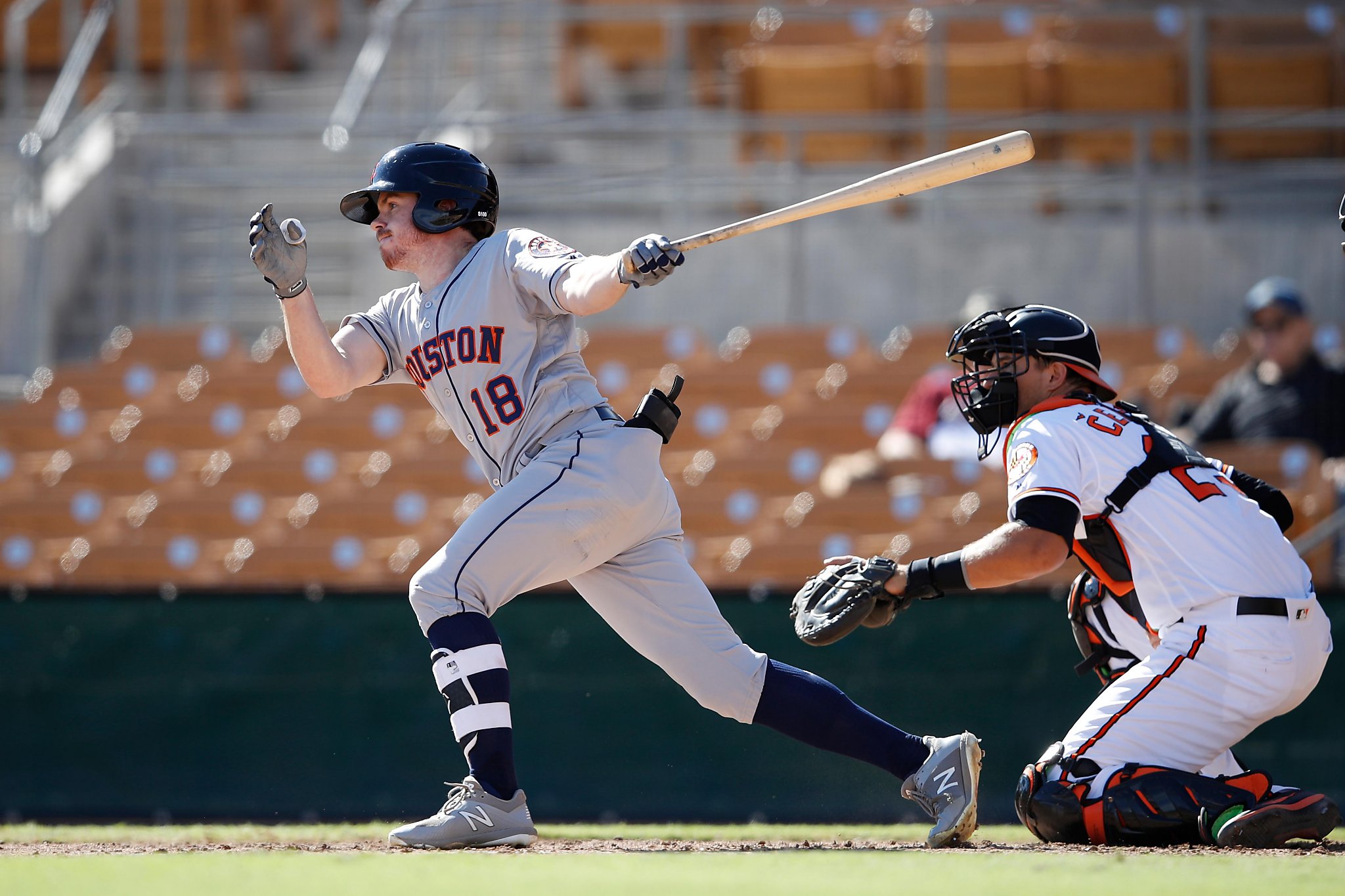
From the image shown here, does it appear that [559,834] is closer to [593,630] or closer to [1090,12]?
[593,630]

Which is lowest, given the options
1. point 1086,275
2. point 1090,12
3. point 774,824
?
point 774,824

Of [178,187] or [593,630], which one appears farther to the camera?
[178,187]

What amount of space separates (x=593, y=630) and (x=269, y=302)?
6.28m

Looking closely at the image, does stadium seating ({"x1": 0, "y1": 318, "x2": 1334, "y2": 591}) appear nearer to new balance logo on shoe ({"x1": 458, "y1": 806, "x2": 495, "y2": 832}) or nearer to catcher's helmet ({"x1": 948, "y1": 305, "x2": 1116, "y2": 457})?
catcher's helmet ({"x1": 948, "y1": 305, "x2": 1116, "y2": 457})

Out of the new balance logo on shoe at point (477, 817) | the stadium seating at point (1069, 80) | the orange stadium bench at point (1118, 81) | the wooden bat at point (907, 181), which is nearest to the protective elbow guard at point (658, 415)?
the wooden bat at point (907, 181)

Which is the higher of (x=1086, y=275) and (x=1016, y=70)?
(x=1016, y=70)

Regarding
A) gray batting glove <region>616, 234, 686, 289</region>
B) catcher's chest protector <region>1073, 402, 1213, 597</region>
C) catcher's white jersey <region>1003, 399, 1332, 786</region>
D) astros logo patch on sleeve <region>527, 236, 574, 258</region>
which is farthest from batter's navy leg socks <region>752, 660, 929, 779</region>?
astros logo patch on sleeve <region>527, 236, 574, 258</region>

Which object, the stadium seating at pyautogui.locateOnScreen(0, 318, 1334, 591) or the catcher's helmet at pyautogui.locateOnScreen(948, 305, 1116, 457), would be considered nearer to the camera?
the catcher's helmet at pyautogui.locateOnScreen(948, 305, 1116, 457)

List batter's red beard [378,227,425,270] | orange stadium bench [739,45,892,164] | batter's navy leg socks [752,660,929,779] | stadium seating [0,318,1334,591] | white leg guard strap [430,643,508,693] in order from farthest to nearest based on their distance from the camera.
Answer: orange stadium bench [739,45,892,164] → stadium seating [0,318,1334,591] → batter's red beard [378,227,425,270] → batter's navy leg socks [752,660,929,779] → white leg guard strap [430,643,508,693]

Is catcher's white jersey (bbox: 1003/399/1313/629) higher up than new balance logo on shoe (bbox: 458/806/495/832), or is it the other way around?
catcher's white jersey (bbox: 1003/399/1313/629)

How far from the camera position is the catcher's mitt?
12.1ft

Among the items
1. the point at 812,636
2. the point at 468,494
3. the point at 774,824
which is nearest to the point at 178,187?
the point at 468,494

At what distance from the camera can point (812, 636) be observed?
3.76 metres

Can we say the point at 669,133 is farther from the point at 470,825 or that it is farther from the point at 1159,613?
the point at 470,825
